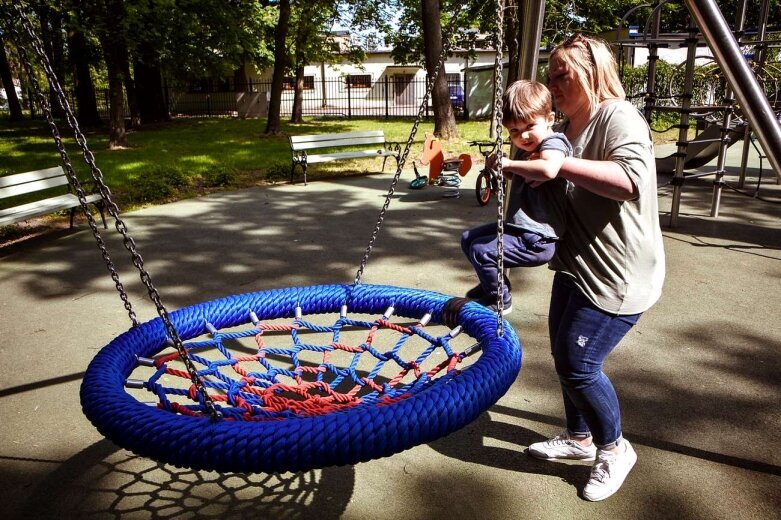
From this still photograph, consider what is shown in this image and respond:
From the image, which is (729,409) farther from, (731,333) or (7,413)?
(7,413)

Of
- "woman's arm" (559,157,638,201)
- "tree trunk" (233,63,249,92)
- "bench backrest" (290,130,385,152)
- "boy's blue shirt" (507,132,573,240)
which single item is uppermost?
"tree trunk" (233,63,249,92)

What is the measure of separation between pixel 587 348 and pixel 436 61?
13315 millimetres

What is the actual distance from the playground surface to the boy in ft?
3.15

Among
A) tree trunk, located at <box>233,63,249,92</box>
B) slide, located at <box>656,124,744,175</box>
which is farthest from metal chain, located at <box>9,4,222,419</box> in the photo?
tree trunk, located at <box>233,63,249,92</box>

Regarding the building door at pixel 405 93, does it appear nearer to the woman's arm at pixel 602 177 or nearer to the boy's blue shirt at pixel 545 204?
the boy's blue shirt at pixel 545 204

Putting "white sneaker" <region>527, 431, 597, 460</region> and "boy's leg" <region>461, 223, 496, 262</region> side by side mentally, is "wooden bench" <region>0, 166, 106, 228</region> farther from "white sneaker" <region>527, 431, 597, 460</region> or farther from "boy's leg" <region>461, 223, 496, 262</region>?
"white sneaker" <region>527, 431, 597, 460</region>

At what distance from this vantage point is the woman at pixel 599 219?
1919 mm

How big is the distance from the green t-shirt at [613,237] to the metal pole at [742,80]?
28cm

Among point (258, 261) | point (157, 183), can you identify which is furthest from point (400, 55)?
point (258, 261)

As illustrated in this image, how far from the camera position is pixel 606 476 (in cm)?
241

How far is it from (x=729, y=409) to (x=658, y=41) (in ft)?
18.5

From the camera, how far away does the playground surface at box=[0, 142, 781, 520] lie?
2.42m

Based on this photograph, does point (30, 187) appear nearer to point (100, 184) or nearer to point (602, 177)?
point (100, 184)

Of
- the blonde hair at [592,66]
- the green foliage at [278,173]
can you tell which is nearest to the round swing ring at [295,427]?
the blonde hair at [592,66]
